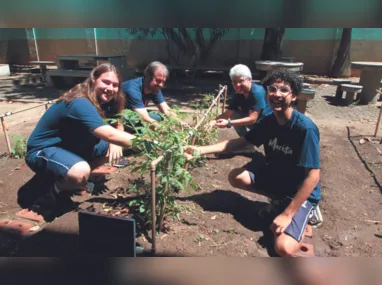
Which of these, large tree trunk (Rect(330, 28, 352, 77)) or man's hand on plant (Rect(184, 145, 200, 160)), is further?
large tree trunk (Rect(330, 28, 352, 77))

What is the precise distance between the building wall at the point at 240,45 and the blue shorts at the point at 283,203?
10392 mm

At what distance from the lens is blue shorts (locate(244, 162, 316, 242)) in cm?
238

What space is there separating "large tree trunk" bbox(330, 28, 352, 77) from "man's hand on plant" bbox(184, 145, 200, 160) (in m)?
11.8

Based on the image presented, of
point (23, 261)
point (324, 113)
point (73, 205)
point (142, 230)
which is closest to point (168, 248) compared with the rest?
point (142, 230)

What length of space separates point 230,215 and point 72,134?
1694mm

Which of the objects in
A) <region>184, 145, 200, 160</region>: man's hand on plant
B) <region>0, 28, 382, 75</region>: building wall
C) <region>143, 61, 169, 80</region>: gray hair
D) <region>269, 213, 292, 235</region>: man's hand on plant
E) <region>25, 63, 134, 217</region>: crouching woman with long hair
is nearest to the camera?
<region>184, 145, 200, 160</region>: man's hand on plant

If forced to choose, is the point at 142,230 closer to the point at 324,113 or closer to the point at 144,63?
the point at 324,113

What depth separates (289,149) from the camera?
255 centimetres

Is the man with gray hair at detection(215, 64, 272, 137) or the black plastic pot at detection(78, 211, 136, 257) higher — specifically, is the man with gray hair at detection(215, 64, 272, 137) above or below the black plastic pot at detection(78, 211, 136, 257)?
above

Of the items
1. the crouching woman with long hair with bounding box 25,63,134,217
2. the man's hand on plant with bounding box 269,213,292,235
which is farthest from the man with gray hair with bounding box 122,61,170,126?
the man's hand on plant with bounding box 269,213,292,235

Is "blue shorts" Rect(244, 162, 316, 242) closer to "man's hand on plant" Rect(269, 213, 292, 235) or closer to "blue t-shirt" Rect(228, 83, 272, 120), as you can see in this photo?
"man's hand on plant" Rect(269, 213, 292, 235)

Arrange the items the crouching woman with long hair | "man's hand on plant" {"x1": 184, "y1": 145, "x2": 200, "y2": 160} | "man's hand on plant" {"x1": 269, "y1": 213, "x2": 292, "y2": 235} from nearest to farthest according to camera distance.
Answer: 1. "man's hand on plant" {"x1": 184, "y1": 145, "x2": 200, "y2": 160}
2. "man's hand on plant" {"x1": 269, "y1": 213, "x2": 292, "y2": 235}
3. the crouching woman with long hair

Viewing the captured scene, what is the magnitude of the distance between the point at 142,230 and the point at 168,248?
0.30 m

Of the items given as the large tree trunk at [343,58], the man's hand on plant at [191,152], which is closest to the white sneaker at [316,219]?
the man's hand on plant at [191,152]
